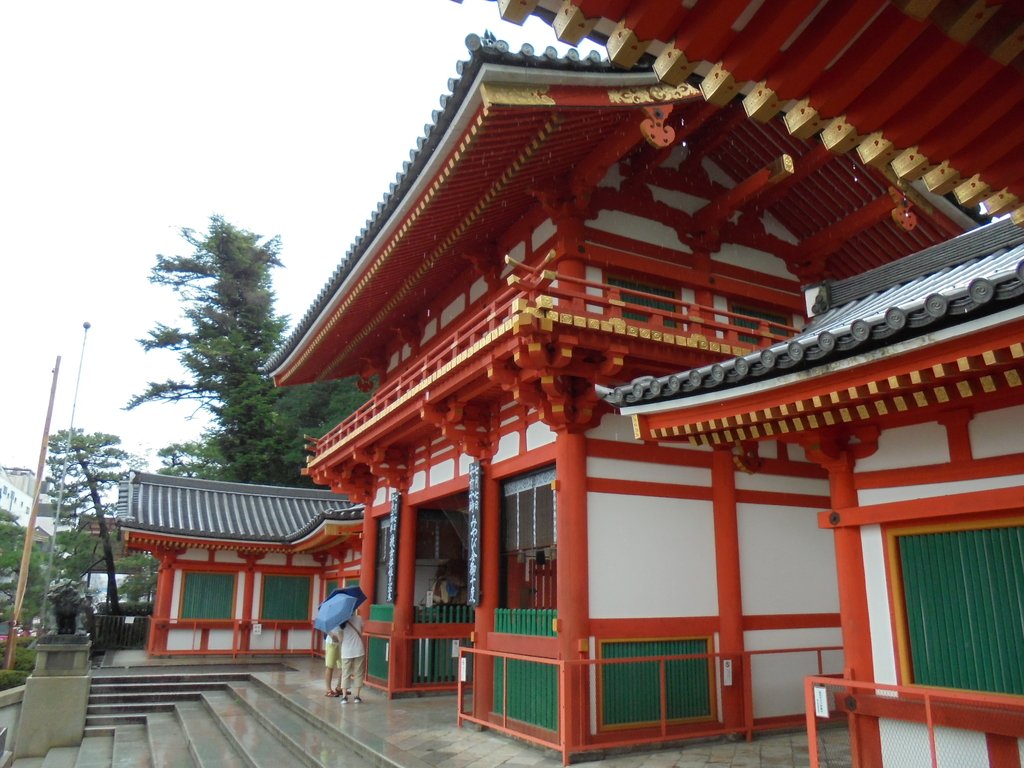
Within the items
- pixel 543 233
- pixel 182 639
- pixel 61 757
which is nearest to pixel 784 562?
pixel 543 233

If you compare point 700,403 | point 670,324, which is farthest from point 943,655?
point 670,324

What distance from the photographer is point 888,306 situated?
652cm

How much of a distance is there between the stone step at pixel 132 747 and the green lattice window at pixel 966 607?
1064 centimetres

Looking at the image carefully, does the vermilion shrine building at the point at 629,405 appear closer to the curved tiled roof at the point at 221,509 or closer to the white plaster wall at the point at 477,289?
the white plaster wall at the point at 477,289

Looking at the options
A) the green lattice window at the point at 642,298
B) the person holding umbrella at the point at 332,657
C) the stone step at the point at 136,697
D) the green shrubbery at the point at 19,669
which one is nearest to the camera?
the green lattice window at the point at 642,298

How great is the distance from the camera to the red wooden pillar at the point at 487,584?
33.3ft

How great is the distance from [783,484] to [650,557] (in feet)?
8.12

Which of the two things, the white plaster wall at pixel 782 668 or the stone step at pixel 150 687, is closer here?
the white plaster wall at pixel 782 668

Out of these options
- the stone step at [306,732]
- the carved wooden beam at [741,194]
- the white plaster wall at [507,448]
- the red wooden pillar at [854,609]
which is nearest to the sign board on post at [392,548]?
the stone step at [306,732]

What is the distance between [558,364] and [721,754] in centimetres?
462

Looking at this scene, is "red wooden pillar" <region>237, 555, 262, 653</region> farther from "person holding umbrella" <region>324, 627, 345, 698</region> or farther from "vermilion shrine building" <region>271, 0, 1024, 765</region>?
"person holding umbrella" <region>324, 627, 345, 698</region>

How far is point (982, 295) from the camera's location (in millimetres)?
4555

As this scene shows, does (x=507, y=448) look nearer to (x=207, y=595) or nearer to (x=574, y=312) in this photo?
(x=574, y=312)

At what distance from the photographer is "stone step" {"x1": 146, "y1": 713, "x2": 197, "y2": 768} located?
35.8 ft
